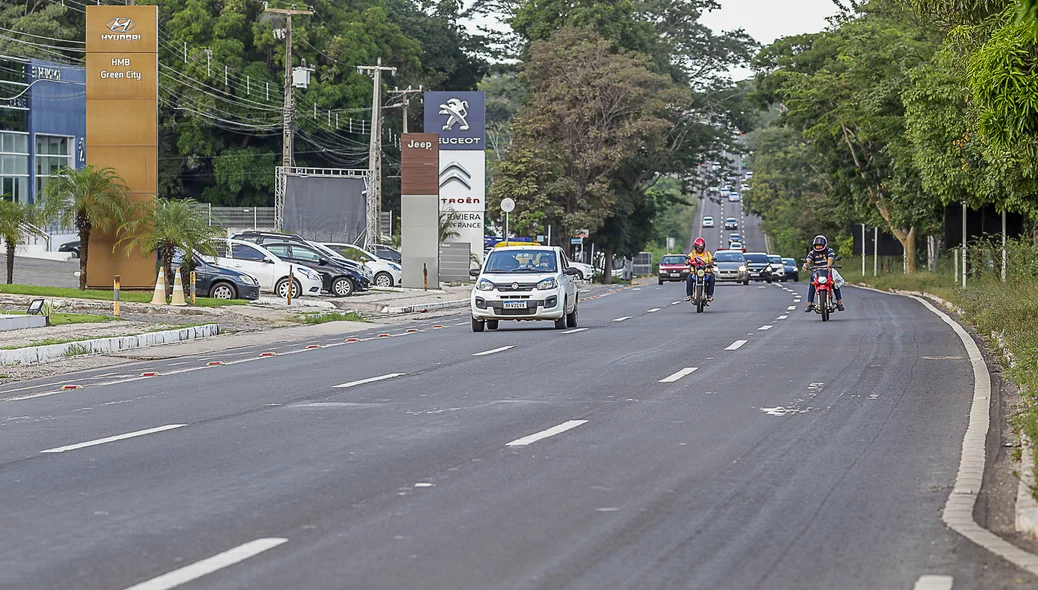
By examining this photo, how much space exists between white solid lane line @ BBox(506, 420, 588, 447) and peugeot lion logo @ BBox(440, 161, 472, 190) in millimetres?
46254

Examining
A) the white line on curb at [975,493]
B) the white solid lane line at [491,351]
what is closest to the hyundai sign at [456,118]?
the white solid lane line at [491,351]

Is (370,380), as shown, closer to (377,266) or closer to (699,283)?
(699,283)

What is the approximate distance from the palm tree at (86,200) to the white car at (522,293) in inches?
427

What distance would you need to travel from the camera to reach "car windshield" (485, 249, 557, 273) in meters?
27.3

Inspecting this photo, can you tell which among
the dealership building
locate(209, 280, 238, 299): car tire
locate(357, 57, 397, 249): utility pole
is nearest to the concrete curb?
locate(209, 280, 238, 299): car tire

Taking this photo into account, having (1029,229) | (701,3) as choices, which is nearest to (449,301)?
(1029,229)

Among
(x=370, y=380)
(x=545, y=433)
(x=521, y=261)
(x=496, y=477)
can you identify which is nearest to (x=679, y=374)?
(x=370, y=380)

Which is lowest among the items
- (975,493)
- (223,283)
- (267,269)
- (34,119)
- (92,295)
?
(975,493)

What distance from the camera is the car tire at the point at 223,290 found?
3603cm

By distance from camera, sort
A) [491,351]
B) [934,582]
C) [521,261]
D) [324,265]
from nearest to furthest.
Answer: [934,582] → [491,351] → [521,261] → [324,265]

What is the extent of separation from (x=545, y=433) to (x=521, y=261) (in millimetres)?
16122

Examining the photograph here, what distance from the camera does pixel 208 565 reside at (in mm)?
6840

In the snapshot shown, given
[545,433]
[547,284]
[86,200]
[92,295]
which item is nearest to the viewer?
[545,433]

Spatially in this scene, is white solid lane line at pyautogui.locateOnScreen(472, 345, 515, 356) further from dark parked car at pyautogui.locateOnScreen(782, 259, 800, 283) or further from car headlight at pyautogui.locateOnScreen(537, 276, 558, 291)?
dark parked car at pyautogui.locateOnScreen(782, 259, 800, 283)
